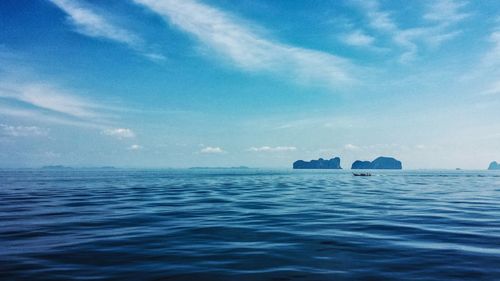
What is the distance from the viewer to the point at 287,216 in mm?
18031

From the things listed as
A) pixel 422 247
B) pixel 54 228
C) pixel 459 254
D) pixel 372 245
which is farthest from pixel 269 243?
pixel 54 228

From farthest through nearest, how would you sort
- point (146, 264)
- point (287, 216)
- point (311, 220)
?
point (287, 216), point (311, 220), point (146, 264)

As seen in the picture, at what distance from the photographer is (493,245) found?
11031 mm

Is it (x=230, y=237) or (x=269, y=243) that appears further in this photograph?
(x=230, y=237)

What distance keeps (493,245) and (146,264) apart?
11.7 meters

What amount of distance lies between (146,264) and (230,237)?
4169 mm

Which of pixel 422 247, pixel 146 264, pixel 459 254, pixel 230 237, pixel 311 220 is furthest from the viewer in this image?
Result: pixel 311 220

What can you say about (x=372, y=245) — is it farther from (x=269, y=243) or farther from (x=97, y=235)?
(x=97, y=235)

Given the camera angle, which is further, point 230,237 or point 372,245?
point 230,237


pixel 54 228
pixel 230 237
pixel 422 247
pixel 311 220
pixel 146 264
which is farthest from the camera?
pixel 311 220

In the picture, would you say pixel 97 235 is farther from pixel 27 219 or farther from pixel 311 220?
pixel 311 220

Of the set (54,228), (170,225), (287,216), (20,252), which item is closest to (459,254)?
(287,216)

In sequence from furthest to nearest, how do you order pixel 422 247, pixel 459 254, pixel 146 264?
pixel 422 247 < pixel 459 254 < pixel 146 264

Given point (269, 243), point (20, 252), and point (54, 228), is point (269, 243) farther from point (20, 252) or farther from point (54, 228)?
point (54, 228)
